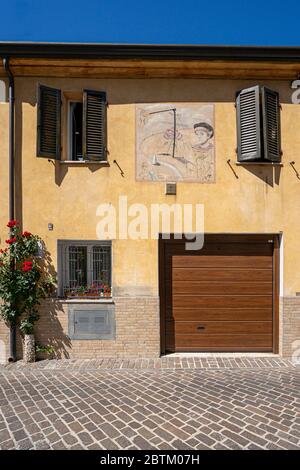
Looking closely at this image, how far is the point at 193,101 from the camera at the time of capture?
6.06 m

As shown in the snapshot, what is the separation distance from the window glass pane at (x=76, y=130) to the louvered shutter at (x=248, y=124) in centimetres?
359

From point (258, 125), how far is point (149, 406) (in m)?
5.68

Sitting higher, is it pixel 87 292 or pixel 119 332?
pixel 87 292

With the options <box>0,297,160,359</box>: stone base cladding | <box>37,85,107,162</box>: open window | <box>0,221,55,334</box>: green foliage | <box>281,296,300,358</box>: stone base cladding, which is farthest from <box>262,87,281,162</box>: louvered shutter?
<box>0,221,55,334</box>: green foliage

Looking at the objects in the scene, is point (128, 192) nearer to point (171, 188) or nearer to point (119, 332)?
point (171, 188)

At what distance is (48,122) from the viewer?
597cm

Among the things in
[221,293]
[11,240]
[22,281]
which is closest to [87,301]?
[22,281]

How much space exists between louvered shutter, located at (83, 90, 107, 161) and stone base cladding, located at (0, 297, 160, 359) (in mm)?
3189

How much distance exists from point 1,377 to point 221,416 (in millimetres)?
3973

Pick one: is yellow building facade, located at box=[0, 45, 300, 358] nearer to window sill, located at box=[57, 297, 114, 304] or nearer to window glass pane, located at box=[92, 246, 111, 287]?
window sill, located at box=[57, 297, 114, 304]

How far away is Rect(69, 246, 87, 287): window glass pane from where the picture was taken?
243 inches

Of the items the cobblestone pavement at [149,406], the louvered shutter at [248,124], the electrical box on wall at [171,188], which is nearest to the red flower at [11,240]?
the cobblestone pavement at [149,406]

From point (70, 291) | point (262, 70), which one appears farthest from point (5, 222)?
point (262, 70)

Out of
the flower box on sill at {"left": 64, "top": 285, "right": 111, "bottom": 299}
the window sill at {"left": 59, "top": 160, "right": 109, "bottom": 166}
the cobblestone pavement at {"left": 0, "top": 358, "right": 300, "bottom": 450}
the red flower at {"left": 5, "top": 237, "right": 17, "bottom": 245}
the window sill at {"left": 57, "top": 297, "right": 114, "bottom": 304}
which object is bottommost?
the cobblestone pavement at {"left": 0, "top": 358, "right": 300, "bottom": 450}
